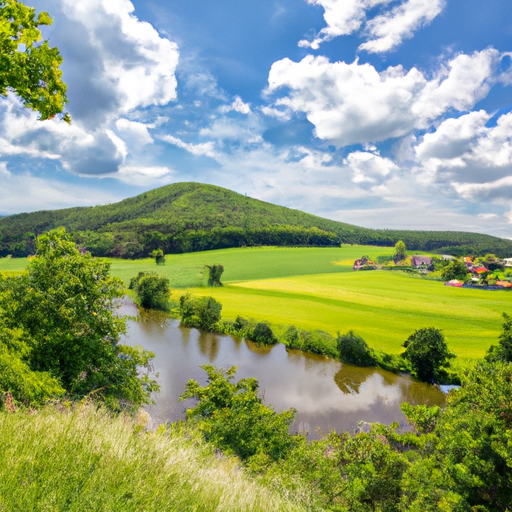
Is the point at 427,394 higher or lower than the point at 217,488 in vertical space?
lower

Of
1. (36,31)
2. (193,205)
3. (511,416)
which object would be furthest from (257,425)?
(193,205)

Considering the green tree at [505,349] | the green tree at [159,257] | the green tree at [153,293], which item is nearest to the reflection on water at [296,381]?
the green tree at [505,349]

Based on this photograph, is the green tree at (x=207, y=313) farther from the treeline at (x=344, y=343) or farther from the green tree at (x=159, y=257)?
the green tree at (x=159, y=257)

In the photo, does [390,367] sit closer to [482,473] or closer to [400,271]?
[482,473]

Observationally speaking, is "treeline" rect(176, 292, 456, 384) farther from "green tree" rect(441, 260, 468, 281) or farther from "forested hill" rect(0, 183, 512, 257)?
"forested hill" rect(0, 183, 512, 257)

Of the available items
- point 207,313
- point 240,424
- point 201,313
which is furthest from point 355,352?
point 201,313

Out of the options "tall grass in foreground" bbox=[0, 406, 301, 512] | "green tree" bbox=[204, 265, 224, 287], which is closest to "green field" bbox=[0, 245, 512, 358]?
"green tree" bbox=[204, 265, 224, 287]
